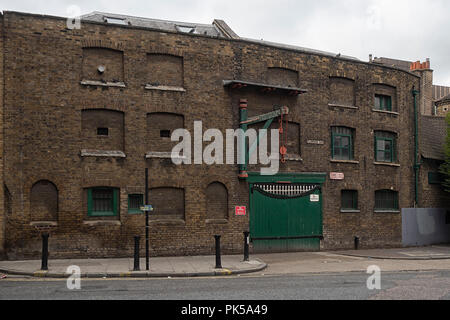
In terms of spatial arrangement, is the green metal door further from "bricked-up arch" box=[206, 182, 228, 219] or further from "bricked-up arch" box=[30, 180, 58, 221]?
"bricked-up arch" box=[30, 180, 58, 221]

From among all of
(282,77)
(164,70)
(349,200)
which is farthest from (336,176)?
(164,70)

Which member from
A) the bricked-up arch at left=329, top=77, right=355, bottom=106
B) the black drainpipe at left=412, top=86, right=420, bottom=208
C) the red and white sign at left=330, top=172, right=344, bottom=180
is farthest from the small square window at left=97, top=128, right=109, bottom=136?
the black drainpipe at left=412, top=86, right=420, bottom=208

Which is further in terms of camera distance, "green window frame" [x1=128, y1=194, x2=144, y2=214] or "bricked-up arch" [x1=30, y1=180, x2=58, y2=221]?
"green window frame" [x1=128, y1=194, x2=144, y2=214]

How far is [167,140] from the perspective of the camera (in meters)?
19.2

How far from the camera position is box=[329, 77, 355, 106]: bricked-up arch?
22859 millimetres

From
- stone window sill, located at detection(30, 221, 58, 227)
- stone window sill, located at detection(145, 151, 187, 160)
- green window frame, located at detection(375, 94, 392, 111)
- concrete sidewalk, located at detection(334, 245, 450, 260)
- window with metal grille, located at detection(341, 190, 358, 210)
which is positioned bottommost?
concrete sidewalk, located at detection(334, 245, 450, 260)

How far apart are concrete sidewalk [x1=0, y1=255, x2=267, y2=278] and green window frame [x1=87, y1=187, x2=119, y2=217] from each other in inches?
70.2

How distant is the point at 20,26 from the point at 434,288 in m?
14.9

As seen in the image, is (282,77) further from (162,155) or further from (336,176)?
(162,155)

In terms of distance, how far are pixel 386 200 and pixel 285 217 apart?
6232mm

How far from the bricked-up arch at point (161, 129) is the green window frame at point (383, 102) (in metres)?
10.4

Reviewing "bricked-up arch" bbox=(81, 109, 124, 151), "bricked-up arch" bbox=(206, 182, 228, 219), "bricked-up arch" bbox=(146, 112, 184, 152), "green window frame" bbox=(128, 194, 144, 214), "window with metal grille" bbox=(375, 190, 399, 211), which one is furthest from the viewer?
"window with metal grille" bbox=(375, 190, 399, 211)

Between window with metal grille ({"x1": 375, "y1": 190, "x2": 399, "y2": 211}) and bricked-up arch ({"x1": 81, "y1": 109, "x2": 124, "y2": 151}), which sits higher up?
bricked-up arch ({"x1": 81, "y1": 109, "x2": 124, "y2": 151})
